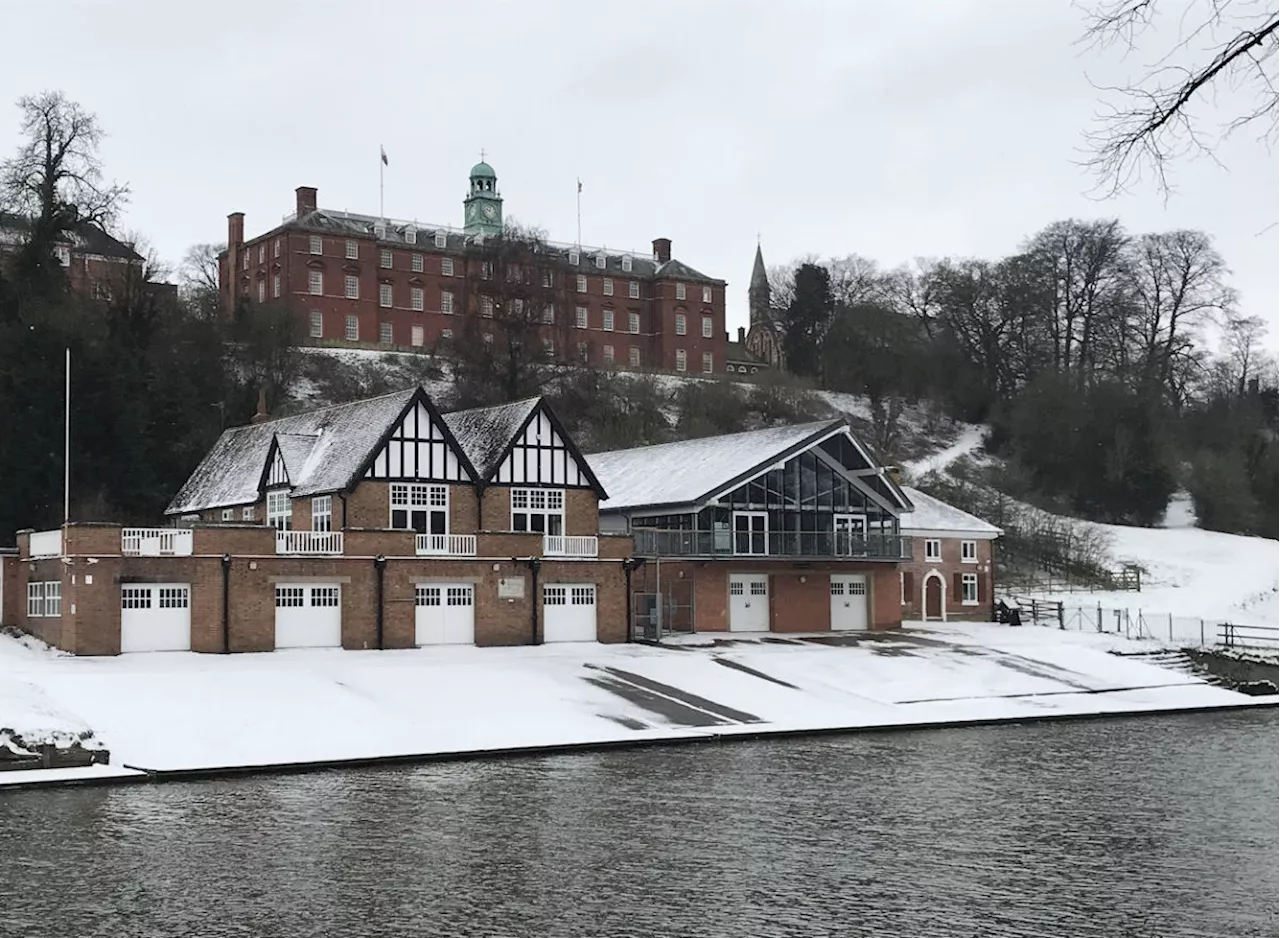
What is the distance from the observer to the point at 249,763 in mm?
27938

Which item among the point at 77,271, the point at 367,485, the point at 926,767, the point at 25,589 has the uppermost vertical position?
the point at 77,271

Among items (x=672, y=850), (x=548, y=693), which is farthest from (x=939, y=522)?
(x=672, y=850)

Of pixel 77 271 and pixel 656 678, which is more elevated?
pixel 77 271

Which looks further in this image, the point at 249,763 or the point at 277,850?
the point at 249,763

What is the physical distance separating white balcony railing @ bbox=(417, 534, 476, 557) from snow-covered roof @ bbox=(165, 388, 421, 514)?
2.77 m

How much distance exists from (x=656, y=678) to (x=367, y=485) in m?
10.7

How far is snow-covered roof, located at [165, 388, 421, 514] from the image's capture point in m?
45.4

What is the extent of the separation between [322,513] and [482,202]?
6614 centimetres

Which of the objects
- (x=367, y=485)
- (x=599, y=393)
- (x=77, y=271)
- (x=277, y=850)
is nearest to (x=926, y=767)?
(x=277, y=850)

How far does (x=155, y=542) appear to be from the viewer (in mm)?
39406

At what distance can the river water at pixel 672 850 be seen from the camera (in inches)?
611

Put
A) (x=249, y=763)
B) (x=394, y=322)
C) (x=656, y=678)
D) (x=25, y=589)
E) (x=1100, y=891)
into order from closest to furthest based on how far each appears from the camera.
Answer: (x=1100, y=891) → (x=249, y=763) → (x=656, y=678) → (x=25, y=589) → (x=394, y=322)

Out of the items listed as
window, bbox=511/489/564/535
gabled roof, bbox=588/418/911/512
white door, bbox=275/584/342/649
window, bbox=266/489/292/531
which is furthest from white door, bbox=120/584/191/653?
gabled roof, bbox=588/418/911/512

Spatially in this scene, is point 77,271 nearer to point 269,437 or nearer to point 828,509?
point 269,437
